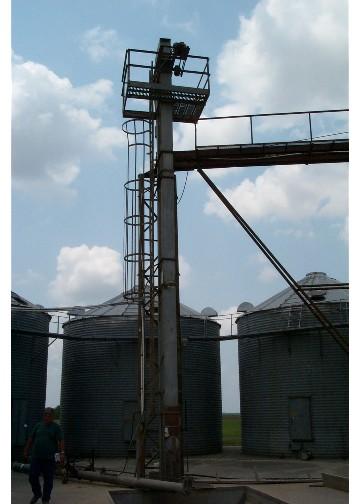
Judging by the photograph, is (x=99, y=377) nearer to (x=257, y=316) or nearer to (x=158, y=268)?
(x=257, y=316)

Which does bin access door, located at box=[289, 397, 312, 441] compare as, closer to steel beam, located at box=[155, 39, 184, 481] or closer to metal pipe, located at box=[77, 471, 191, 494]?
steel beam, located at box=[155, 39, 184, 481]

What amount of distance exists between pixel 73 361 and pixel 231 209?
1244 centimetres

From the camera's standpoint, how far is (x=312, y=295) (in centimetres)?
2369

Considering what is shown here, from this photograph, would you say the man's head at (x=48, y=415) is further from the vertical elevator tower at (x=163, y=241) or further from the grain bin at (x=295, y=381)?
the grain bin at (x=295, y=381)

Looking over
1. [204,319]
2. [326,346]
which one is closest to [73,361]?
[204,319]

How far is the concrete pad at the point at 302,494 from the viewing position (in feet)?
36.3

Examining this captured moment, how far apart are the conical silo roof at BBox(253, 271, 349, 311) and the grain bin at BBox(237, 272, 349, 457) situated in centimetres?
4

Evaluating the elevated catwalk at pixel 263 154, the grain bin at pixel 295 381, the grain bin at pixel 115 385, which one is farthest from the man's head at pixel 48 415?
the grain bin at pixel 295 381

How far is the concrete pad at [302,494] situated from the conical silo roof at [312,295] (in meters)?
10.1

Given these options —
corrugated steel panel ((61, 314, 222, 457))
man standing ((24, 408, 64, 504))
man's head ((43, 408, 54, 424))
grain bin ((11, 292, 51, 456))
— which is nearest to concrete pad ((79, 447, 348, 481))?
corrugated steel panel ((61, 314, 222, 457))

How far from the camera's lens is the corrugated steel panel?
2345 centimetres

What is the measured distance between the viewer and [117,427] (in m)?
23.3

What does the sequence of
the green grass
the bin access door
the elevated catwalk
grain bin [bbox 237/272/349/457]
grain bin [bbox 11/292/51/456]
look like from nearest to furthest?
the elevated catwalk → grain bin [bbox 11/292/51/456] → grain bin [bbox 237/272/349/457] → the bin access door → the green grass

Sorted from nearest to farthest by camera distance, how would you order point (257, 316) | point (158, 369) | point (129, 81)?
point (158, 369)
point (129, 81)
point (257, 316)
